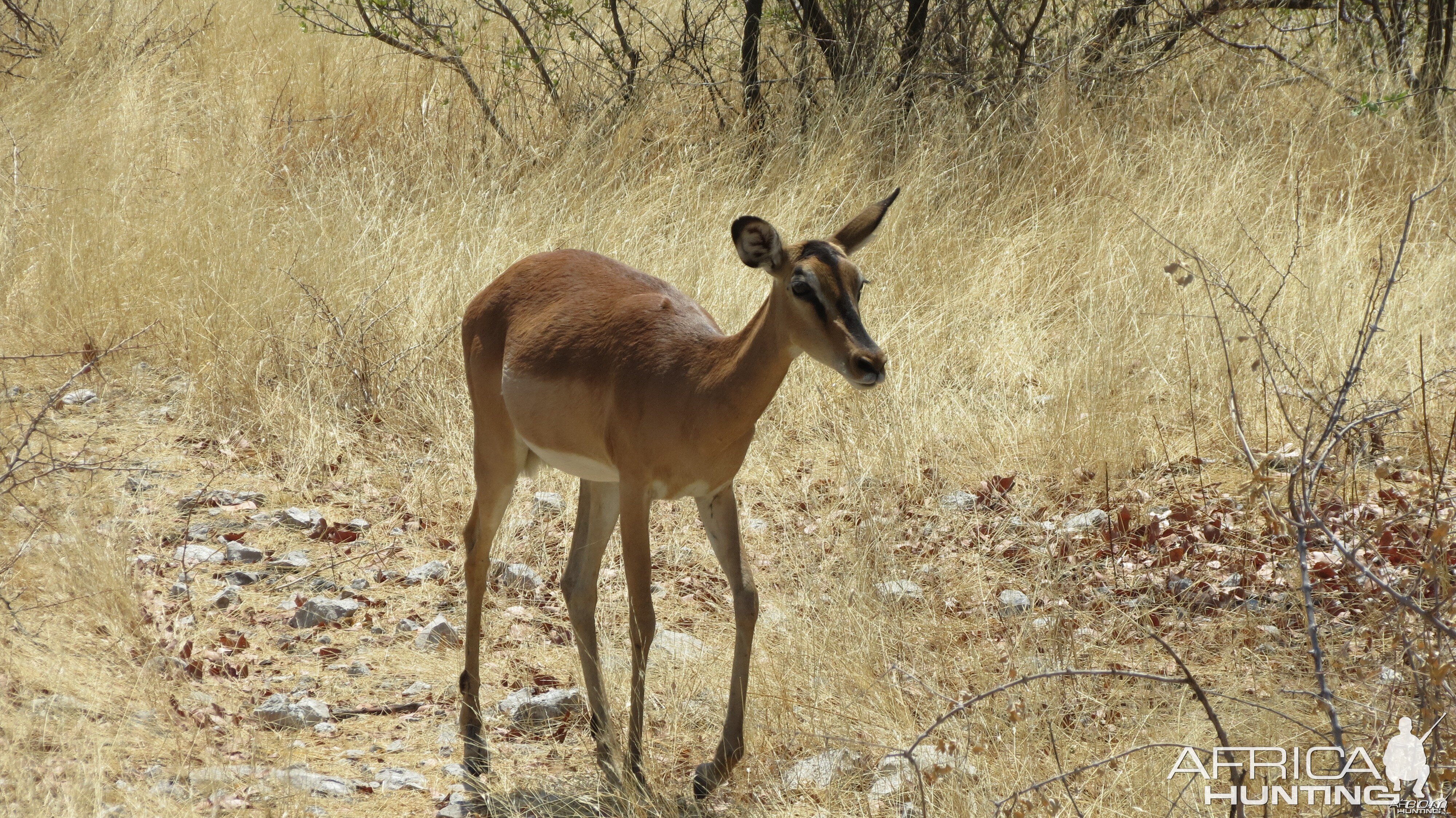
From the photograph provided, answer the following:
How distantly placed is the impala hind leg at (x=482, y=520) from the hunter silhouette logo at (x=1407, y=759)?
8.75ft

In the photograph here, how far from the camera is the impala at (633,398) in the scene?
3.67m

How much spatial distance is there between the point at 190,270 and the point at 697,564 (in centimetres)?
366

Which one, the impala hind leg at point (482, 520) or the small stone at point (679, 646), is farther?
the small stone at point (679, 646)

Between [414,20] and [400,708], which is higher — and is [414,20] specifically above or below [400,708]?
above

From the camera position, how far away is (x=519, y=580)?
5.29 metres

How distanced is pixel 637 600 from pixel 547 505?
6.49 ft

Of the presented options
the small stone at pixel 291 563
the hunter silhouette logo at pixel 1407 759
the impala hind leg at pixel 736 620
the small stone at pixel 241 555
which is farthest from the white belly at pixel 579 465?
the hunter silhouette logo at pixel 1407 759

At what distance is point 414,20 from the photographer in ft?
30.0

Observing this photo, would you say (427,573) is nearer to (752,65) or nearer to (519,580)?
(519,580)

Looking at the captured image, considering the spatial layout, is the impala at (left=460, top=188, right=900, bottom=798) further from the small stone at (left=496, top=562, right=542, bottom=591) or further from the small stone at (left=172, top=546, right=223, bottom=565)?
the small stone at (left=172, top=546, right=223, bottom=565)

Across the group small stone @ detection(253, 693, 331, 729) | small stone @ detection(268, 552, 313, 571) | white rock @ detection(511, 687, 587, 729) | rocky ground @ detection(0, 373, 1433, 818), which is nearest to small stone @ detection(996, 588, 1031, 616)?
rocky ground @ detection(0, 373, 1433, 818)

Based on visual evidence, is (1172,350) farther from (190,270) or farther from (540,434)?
(190,270)

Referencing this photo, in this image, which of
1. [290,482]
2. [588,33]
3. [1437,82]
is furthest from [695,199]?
[1437,82]

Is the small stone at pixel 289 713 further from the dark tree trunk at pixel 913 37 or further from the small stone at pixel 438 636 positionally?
the dark tree trunk at pixel 913 37
